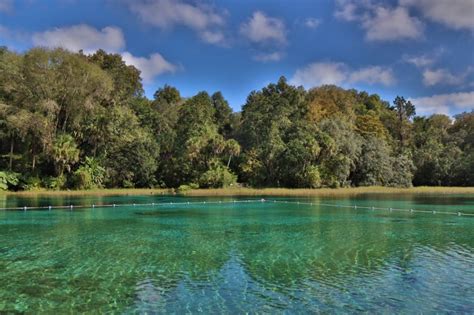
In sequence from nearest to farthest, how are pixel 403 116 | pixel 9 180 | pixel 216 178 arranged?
pixel 9 180, pixel 216 178, pixel 403 116

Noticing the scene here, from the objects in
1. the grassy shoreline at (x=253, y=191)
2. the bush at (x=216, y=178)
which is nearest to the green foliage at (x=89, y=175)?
the grassy shoreline at (x=253, y=191)

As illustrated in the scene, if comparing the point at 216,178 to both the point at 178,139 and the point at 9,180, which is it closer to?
the point at 178,139

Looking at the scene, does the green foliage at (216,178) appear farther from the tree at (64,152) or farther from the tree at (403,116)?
the tree at (403,116)

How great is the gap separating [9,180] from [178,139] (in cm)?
2174

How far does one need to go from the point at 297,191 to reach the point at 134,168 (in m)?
20.2

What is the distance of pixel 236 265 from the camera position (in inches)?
603

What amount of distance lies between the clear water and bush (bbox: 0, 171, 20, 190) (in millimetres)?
24299

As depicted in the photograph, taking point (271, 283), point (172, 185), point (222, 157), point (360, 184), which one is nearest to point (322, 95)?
point (360, 184)

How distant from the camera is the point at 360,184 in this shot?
214 feet

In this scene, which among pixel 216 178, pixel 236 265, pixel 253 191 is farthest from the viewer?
pixel 253 191

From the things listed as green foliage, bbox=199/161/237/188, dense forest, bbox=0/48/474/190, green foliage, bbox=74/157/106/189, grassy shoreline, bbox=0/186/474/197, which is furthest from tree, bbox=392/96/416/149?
green foliage, bbox=74/157/106/189

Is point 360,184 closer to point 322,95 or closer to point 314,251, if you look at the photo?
point 322,95

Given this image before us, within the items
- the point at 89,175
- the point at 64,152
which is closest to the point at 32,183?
the point at 64,152

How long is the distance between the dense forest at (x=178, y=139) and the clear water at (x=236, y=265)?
26.4 m
